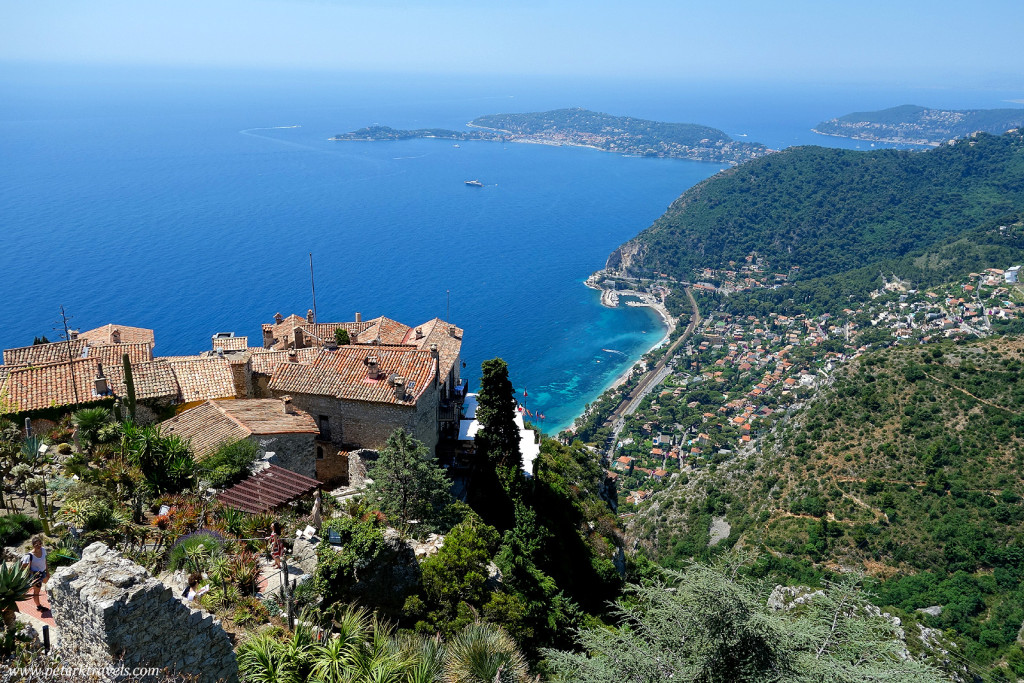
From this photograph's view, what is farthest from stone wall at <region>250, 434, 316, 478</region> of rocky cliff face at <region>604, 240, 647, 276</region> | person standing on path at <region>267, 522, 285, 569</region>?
rocky cliff face at <region>604, 240, 647, 276</region>

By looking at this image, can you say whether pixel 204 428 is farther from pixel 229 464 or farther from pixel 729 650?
pixel 729 650

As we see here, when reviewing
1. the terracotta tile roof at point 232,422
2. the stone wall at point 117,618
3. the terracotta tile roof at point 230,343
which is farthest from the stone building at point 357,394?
the stone wall at point 117,618

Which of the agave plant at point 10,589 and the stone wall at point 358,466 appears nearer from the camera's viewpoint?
the agave plant at point 10,589

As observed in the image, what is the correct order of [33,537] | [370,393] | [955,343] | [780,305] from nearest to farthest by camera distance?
[33,537] → [370,393] → [955,343] → [780,305]

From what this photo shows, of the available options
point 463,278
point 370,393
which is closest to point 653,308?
point 463,278

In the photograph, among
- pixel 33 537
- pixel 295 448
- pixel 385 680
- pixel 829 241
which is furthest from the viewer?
pixel 829 241

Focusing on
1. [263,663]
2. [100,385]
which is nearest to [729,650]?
[263,663]

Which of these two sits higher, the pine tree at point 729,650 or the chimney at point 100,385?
the chimney at point 100,385

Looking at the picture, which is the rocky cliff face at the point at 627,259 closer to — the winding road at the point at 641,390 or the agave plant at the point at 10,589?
the winding road at the point at 641,390

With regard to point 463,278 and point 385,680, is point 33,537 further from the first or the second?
point 463,278
